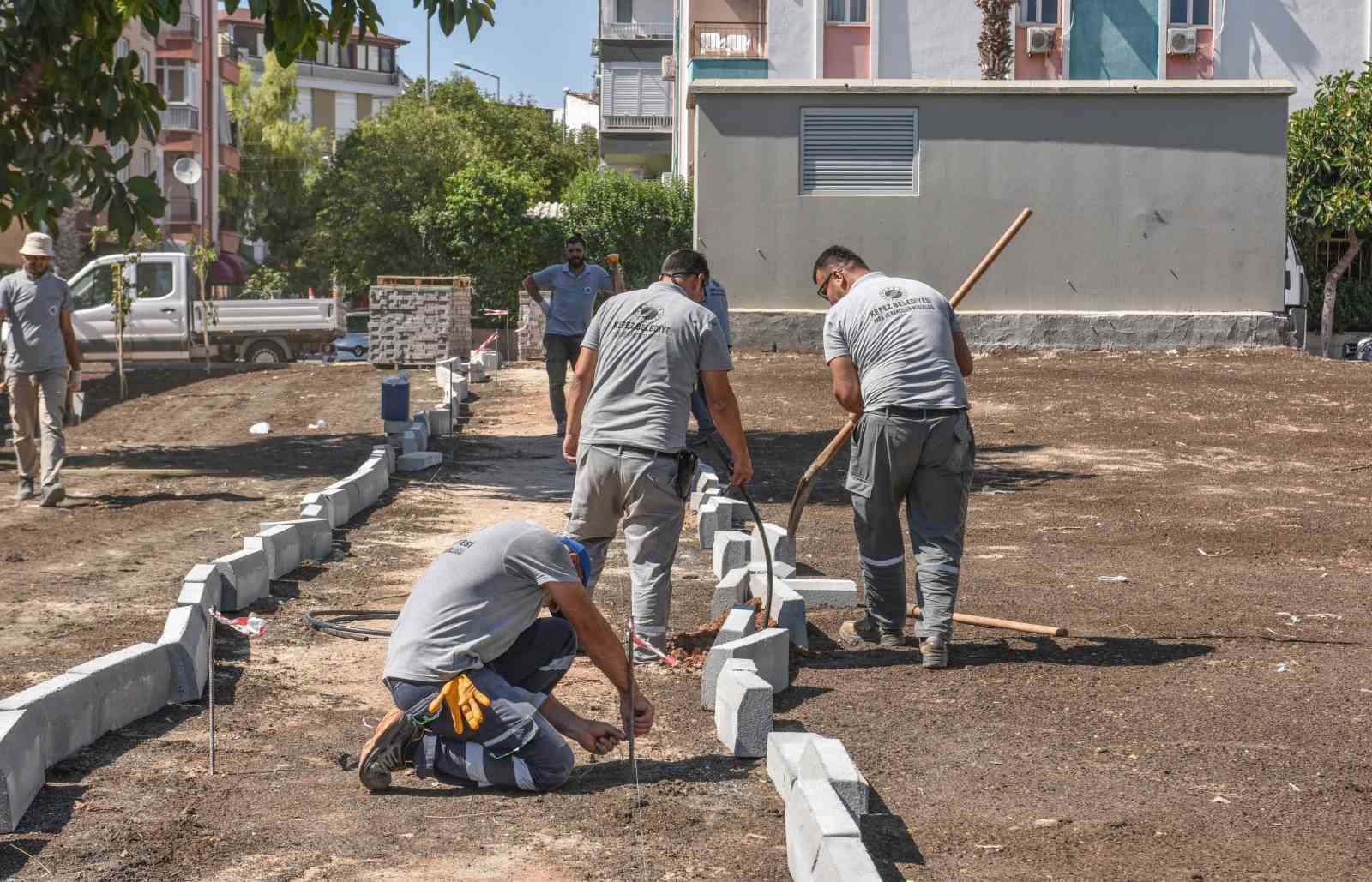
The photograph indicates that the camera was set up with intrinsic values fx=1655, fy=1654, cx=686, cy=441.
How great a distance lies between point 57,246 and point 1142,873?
2650 centimetres

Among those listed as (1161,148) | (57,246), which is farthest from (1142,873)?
(57,246)

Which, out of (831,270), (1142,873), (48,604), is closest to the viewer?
(1142,873)

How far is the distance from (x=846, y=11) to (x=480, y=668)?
111 ft

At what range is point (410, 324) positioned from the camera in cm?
2559

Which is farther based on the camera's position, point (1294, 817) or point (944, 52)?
point (944, 52)

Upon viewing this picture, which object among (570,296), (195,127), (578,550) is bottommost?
(578,550)

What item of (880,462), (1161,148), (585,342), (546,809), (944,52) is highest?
(944,52)

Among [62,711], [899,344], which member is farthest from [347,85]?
[62,711]

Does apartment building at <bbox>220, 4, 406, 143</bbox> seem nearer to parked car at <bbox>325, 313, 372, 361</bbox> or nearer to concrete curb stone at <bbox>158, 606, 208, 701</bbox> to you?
parked car at <bbox>325, 313, 372, 361</bbox>

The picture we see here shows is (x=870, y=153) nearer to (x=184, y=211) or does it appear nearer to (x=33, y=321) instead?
(x=33, y=321)

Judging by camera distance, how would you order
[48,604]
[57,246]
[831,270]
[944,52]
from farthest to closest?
[944,52]
[57,246]
[48,604]
[831,270]

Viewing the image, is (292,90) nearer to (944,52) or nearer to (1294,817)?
(944,52)

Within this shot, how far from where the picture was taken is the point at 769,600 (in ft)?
23.8

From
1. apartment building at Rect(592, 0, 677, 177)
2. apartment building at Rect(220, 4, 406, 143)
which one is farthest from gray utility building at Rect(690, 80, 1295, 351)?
apartment building at Rect(220, 4, 406, 143)
